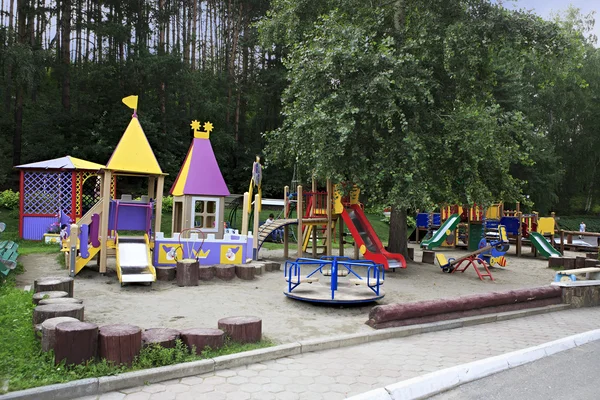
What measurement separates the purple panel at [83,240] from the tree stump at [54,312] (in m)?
5.10

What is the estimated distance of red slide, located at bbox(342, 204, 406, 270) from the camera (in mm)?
13305

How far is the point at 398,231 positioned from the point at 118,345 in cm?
1253

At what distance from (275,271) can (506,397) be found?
8.90 meters

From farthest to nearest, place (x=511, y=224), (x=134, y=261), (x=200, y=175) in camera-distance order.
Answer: (x=511, y=224) < (x=200, y=175) < (x=134, y=261)

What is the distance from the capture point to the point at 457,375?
5016 millimetres

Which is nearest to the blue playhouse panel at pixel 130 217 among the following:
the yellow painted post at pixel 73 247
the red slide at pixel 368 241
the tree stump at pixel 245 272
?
the yellow painted post at pixel 73 247

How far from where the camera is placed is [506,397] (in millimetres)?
4625

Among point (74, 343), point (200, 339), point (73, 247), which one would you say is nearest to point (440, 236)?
point (73, 247)

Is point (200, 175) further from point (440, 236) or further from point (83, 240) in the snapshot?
point (440, 236)

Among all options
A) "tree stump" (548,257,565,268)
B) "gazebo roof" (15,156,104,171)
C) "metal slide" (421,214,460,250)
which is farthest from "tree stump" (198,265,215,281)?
"tree stump" (548,257,565,268)

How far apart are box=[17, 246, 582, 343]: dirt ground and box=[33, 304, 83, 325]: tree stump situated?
1204 mm

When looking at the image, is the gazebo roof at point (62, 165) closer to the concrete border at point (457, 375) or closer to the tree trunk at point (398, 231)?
the tree trunk at point (398, 231)

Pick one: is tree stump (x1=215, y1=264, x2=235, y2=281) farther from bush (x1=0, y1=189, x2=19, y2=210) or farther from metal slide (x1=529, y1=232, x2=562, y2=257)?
bush (x1=0, y1=189, x2=19, y2=210)

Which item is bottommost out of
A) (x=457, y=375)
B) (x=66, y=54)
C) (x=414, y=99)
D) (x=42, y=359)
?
(x=457, y=375)
